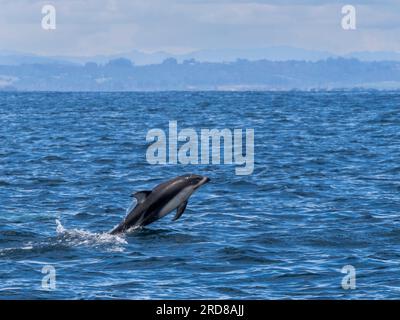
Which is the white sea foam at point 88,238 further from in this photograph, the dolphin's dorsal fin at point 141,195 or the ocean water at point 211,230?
the dolphin's dorsal fin at point 141,195

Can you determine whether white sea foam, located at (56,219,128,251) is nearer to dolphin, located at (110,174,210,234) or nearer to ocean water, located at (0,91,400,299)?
ocean water, located at (0,91,400,299)

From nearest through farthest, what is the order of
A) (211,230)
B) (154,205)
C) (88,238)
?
(88,238), (154,205), (211,230)

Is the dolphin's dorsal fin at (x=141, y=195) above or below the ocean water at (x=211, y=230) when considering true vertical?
above

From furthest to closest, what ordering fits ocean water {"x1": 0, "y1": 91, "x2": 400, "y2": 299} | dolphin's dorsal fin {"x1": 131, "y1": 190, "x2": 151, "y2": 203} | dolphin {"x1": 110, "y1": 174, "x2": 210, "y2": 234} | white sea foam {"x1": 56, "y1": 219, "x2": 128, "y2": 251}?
dolphin {"x1": 110, "y1": 174, "x2": 210, "y2": 234}, dolphin's dorsal fin {"x1": 131, "y1": 190, "x2": 151, "y2": 203}, white sea foam {"x1": 56, "y1": 219, "x2": 128, "y2": 251}, ocean water {"x1": 0, "y1": 91, "x2": 400, "y2": 299}

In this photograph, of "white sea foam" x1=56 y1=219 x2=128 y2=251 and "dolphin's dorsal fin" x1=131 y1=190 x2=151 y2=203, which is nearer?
"white sea foam" x1=56 y1=219 x2=128 y2=251

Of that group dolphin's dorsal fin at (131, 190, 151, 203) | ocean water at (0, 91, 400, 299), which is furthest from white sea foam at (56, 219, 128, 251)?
dolphin's dorsal fin at (131, 190, 151, 203)

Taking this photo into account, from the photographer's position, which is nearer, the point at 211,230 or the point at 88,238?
the point at 88,238

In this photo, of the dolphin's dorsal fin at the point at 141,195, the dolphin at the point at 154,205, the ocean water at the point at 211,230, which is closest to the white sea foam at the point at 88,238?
the ocean water at the point at 211,230

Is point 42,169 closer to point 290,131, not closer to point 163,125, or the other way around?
point 290,131

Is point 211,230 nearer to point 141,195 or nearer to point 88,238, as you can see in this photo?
point 141,195

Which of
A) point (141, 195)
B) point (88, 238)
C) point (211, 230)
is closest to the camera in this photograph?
point (141, 195)

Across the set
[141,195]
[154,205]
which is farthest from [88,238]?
[154,205]
